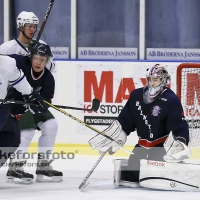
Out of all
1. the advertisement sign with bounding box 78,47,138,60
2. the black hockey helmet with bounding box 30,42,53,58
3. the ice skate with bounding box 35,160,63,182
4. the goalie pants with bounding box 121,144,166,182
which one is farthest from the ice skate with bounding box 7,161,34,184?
the advertisement sign with bounding box 78,47,138,60

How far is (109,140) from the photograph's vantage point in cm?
538

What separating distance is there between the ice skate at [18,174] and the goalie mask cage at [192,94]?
3.66 ft

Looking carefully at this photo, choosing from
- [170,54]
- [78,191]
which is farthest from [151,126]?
[170,54]

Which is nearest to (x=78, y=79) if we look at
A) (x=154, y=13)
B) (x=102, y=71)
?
(x=102, y=71)

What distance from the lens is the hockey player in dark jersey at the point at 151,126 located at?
520cm

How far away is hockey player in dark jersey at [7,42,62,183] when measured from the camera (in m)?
5.48

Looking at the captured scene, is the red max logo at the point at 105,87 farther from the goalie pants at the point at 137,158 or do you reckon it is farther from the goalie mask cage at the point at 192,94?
the goalie pants at the point at 137,158

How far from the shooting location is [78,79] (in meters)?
6.95

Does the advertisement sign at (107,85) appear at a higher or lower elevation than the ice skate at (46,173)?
higher

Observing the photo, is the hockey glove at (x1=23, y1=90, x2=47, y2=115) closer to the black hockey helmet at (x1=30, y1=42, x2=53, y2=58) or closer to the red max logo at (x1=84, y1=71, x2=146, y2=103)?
the black hockey helmet at (x1=30, y1=42, x2=53, y2=58)

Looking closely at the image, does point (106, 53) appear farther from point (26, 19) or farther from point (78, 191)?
point (78, 191)

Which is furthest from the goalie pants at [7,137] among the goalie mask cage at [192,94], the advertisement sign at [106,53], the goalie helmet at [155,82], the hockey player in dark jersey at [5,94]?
the advertisement sign at [106,53]

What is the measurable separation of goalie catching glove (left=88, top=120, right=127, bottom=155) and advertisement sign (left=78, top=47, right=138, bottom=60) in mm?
2247

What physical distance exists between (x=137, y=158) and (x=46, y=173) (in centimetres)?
71
